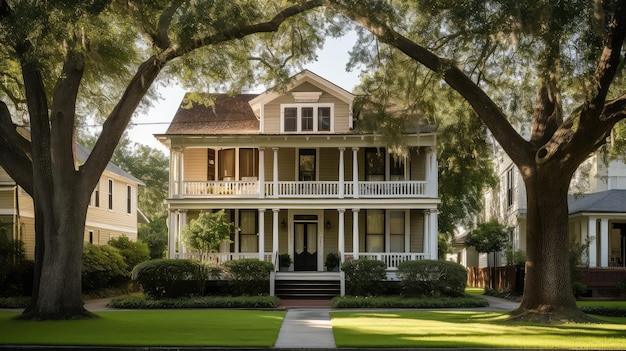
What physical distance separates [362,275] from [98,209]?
52.3ft

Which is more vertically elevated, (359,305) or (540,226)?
(540,226)

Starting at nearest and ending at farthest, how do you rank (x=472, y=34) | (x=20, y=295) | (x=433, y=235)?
1. (x=472, y=34)
2. (x=20, y=295)
3. (x=433, y=235)

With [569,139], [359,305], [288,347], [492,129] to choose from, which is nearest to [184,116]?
[359,305]

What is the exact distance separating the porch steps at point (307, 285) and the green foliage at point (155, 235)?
15.4 meters

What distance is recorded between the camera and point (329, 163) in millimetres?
34094

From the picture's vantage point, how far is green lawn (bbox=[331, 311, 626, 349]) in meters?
14.6

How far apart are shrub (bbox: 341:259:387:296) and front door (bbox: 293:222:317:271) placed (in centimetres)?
410

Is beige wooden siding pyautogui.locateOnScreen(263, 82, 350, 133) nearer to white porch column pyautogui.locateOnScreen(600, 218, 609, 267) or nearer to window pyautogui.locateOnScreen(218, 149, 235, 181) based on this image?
window pyautogui.locateOnScreen(218, 149, 235, 181)

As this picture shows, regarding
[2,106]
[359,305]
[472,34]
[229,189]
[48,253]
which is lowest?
[359,305]

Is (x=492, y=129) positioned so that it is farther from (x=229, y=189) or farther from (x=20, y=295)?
(x=20, y=295)

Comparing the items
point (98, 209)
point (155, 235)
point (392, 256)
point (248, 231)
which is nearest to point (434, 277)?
point (392, 256)

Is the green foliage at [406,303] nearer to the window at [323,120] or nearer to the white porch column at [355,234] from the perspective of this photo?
the white porch column at [355,234]

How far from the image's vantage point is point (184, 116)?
110 ft

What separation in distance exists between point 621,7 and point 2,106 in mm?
15863
